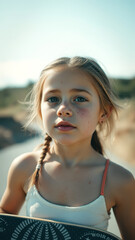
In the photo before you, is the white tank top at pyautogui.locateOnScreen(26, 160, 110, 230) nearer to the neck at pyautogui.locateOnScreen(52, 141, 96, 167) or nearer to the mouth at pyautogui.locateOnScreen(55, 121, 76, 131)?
the neck at pyautogui.locateOnScreen(52, 141, 96, 167)

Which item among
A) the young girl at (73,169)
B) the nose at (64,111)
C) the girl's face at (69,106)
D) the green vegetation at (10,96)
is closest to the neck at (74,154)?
the young girl at (73,169)

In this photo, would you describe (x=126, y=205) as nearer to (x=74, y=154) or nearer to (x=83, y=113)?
(x=74, y=154)

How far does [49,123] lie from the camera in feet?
4.15

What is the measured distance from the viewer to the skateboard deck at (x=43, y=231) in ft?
3.69

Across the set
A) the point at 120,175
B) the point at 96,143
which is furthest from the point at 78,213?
the point at 96,143

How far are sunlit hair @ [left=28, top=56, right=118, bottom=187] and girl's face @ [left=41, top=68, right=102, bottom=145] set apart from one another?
0.04m

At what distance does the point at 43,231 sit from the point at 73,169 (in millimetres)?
348

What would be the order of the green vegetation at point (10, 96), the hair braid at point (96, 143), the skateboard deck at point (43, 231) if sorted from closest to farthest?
1. the skateboard deck at point (43, 231)
2. the hair braid at point (96, 143)
3. the green vegetation at point (10, 96)

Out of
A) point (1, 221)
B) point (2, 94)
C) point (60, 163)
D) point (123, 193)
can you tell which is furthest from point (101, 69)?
point (2, 94)

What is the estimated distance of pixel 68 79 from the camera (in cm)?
125

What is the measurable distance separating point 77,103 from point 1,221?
2.19ft

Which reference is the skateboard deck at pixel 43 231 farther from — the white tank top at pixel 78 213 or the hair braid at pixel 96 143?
→ the hair braid at pixel 96 143

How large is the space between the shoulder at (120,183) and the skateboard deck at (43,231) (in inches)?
8.0

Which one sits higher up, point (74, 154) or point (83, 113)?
point (83, 113)
